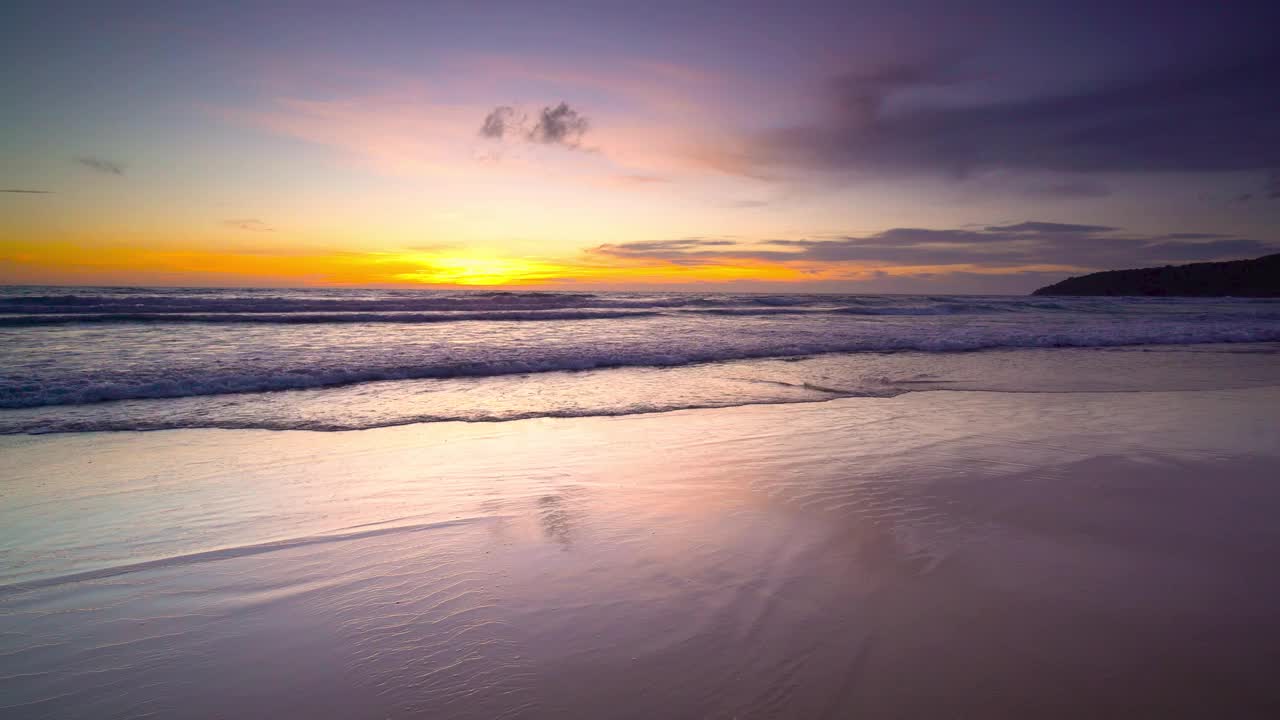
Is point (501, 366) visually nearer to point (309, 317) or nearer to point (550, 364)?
point (550, 364)

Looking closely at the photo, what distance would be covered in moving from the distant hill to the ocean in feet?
236

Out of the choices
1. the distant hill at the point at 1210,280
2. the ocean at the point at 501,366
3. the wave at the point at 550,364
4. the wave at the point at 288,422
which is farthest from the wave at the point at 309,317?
the distant hill at the point at 1210,280

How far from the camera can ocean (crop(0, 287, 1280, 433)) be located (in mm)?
8781

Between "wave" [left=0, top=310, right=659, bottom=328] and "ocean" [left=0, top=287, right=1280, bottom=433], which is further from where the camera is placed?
"wave" [left=0, top=310, right=659, bottom=328]

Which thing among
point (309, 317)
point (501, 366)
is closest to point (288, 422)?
point (501, 366)

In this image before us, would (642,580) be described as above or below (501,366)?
below

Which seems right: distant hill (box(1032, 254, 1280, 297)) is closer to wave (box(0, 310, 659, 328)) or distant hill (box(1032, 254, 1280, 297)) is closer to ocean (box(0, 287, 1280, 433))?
ocean (box(0, 287, 1280, 433))

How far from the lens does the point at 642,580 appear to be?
3.48 metres

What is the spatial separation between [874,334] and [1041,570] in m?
17.6

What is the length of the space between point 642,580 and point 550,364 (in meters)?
10.1

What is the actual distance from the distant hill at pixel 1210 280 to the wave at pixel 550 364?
240 ft

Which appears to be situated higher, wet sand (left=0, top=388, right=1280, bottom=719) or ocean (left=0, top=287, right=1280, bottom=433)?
ocean (left=0, top=287, right=1280, bottom=433)

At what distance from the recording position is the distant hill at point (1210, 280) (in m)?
75.9

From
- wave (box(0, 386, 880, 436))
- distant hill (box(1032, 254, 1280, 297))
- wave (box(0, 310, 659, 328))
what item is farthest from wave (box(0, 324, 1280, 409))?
distant hill (box(1032, 254, 1280, 297))
